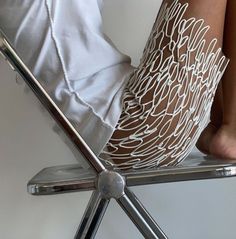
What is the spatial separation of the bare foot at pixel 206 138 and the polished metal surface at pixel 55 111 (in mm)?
234

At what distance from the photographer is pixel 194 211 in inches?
49.6

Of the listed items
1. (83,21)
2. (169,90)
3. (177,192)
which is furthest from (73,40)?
(177,192)

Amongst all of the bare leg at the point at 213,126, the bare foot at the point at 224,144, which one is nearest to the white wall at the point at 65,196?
the bare leg at the point at 213,126

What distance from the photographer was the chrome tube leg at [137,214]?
77cm

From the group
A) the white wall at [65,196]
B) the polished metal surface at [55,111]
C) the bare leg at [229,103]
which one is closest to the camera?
the polished metal surface at [55,111]

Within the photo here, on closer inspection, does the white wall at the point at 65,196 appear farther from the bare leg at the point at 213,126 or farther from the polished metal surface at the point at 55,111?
the polished metal surface at the point at 55,111

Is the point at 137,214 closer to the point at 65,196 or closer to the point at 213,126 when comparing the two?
the point at 213,126

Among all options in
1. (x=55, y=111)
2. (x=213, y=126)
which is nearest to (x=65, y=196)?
(x=213, y=126)

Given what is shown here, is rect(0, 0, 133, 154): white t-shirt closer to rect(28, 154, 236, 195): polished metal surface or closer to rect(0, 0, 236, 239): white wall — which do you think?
rect(28, 154, 236, 195): polished metal surface

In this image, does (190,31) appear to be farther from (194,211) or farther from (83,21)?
(194,211)

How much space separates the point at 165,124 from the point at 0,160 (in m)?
0.55

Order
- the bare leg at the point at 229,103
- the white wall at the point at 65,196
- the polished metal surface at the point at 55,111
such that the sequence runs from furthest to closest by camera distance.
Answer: the white wall at the point at 65,196 < the bare leg at the point at 229,103 < the polished metal surface at the point at 55,111

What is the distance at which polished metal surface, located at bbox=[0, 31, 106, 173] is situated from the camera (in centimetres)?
74

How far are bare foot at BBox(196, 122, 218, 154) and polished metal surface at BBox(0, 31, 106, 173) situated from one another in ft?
0.77
